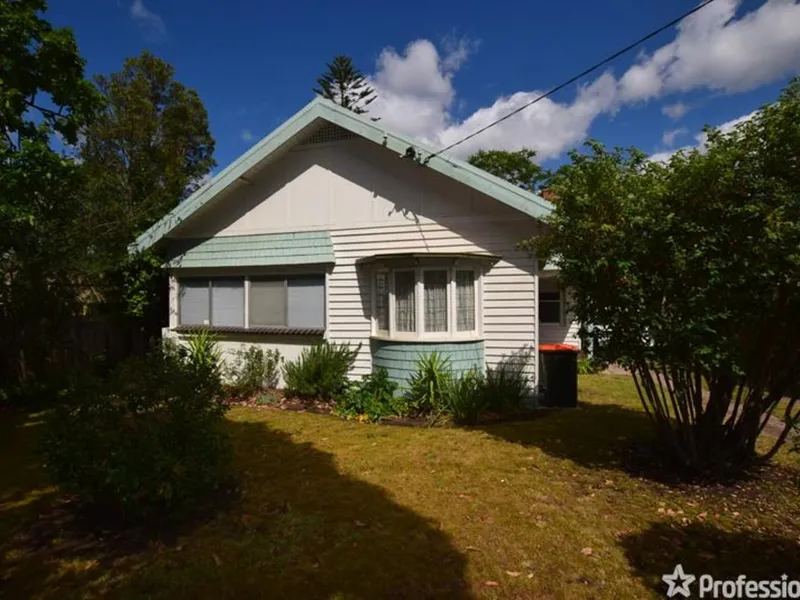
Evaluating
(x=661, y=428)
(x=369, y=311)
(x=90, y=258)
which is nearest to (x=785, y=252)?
(x=661, y=428)

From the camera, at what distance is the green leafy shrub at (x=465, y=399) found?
7.48m

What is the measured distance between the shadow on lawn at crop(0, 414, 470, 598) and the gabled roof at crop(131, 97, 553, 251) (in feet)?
17.3

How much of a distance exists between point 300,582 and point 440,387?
488 centimetres

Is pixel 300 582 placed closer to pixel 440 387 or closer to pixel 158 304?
pixel 440 387

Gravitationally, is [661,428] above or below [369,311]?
below

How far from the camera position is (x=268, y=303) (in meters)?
10.2

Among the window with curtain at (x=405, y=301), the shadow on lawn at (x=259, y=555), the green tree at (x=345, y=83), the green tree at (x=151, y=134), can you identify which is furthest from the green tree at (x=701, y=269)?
the green tree at (x=345, y=83)

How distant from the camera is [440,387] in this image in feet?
25.7

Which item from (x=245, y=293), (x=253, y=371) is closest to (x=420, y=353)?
(x=253, y=371)

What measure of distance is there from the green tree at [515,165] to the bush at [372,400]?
34.4m

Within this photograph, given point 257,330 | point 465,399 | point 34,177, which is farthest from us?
point 257,330

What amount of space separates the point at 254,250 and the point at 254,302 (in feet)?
3.87

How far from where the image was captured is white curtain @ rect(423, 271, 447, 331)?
8.31 m

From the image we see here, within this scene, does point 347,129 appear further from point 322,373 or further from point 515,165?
point 515,165
